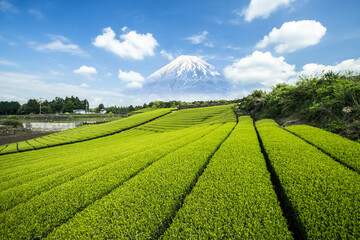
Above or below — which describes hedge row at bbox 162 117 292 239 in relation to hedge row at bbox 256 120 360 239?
below

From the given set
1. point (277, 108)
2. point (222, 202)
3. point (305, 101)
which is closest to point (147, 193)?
point (222, 202)

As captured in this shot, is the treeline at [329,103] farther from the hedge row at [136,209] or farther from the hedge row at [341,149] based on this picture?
the hedge row at [136,209]

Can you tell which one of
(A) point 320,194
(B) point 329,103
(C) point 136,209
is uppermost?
(B) point 329,103

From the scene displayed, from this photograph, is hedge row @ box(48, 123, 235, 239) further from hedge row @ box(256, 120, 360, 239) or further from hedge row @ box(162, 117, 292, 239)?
hedge row @ box(256, 120, 360, 239)

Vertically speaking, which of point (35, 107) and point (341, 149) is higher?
point (35, 107)

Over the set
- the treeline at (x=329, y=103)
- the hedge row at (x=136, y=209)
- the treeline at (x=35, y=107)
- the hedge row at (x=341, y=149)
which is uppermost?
the treeline at (x=35, y=107)

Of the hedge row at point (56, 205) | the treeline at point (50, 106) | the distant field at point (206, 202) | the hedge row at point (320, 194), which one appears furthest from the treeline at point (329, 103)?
the treeline at point (50, 106)

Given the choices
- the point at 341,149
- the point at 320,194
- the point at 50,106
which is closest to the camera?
the point at 320,194

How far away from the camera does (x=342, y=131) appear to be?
23.7ft

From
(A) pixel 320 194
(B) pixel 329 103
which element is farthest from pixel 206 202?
(B) pixel 329 103

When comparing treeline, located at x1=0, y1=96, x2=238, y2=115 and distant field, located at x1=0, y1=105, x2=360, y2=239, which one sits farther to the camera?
treeline, located at x1=0, y1=96, x2=238, y2=115

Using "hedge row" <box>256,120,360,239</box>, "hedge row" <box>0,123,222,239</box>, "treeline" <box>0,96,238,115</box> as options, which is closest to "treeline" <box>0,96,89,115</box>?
"treeline" <box>0,96,238,115</box>

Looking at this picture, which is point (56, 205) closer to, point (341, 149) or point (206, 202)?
point (206, 202)

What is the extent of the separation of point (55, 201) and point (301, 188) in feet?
20.3
